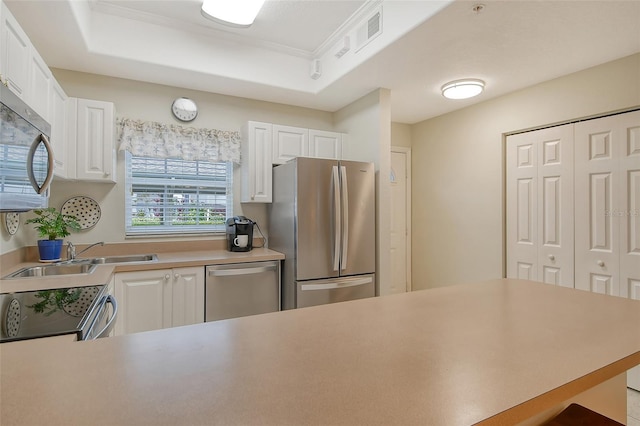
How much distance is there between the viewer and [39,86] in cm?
197

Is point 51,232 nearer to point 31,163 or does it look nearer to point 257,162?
point 31,163

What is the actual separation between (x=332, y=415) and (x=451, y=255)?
11.7 ft

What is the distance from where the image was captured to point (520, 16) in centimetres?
196

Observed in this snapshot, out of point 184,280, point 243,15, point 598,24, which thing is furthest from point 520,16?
point 184,280

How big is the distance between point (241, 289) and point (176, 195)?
3.88 ft

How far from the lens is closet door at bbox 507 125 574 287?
2.83 metres

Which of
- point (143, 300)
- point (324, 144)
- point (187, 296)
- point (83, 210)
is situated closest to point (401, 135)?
point (324, 144)

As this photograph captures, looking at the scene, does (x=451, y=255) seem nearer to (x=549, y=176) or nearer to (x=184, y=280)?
(x=549, y=176)

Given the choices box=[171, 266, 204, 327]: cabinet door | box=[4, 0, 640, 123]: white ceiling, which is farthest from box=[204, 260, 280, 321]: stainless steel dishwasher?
box=[4, 0, 640, 123]: white ceiling

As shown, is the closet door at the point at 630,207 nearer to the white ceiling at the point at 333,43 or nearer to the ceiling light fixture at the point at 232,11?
the white ceiling at the point at 333,43

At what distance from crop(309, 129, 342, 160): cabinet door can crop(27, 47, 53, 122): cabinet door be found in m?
2.12

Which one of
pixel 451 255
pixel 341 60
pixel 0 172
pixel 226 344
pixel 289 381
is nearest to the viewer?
pixel 289 381

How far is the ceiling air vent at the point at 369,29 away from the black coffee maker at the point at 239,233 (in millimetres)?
1836

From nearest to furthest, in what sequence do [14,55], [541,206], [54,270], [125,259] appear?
[14,55], [54,270], [125,259], [541,206]
